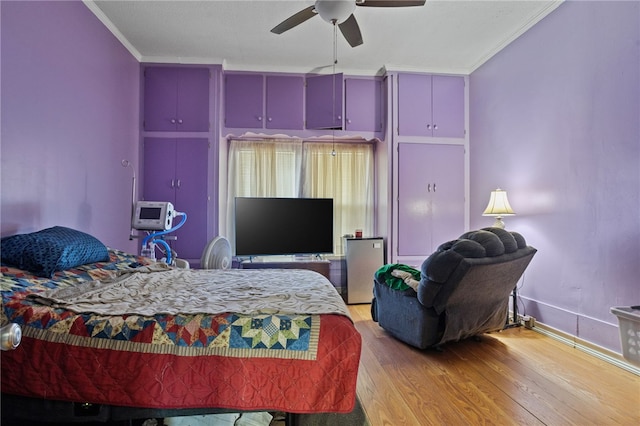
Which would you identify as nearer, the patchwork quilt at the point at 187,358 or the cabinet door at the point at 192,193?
the patchwork quilt at the point at 187,358

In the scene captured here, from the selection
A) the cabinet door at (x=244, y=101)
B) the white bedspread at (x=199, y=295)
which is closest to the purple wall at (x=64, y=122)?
the white bedspread at (x=199, y=295)

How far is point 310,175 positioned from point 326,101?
0.95 metres

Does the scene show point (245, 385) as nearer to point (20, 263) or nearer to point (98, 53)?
point (20, 263)

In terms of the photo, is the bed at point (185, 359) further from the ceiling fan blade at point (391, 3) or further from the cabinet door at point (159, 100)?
the cabinet door at point (159, 100)

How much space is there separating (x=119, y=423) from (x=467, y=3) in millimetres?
3727

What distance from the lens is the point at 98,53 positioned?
2.79 m

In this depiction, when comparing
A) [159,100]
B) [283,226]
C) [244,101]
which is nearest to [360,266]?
[283,226]

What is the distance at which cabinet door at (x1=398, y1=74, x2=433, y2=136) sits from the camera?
12.8 ft

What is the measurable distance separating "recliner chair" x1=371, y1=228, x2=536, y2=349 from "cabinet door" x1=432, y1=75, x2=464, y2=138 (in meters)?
1.98

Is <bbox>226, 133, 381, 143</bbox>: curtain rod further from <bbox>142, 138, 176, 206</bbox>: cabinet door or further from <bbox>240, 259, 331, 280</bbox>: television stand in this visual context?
<bbox>240, 259, 331, 280</bbox>: television stand

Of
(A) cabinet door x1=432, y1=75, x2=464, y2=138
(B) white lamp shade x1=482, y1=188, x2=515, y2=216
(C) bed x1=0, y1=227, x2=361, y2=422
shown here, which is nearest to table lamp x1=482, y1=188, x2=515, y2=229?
(B) white lamp shade x1=482, y1=188, x2=515, y2=216

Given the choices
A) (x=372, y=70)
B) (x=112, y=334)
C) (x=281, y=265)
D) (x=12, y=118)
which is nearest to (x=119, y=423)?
(x=112, y=334)

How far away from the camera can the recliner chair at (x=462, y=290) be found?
6.93 ft

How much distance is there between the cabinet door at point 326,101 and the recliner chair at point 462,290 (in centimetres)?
220
